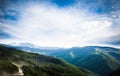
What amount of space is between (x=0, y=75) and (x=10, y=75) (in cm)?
1296

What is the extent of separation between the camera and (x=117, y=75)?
188750 mm

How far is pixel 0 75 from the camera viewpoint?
189m

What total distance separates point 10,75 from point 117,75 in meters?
117

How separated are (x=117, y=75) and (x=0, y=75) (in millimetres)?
124129

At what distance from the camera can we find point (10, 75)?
654 feet

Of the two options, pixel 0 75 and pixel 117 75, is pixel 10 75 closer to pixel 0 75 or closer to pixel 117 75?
pixel 0 75

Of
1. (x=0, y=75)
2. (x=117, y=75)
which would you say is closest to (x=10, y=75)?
(x=0, y=75)
